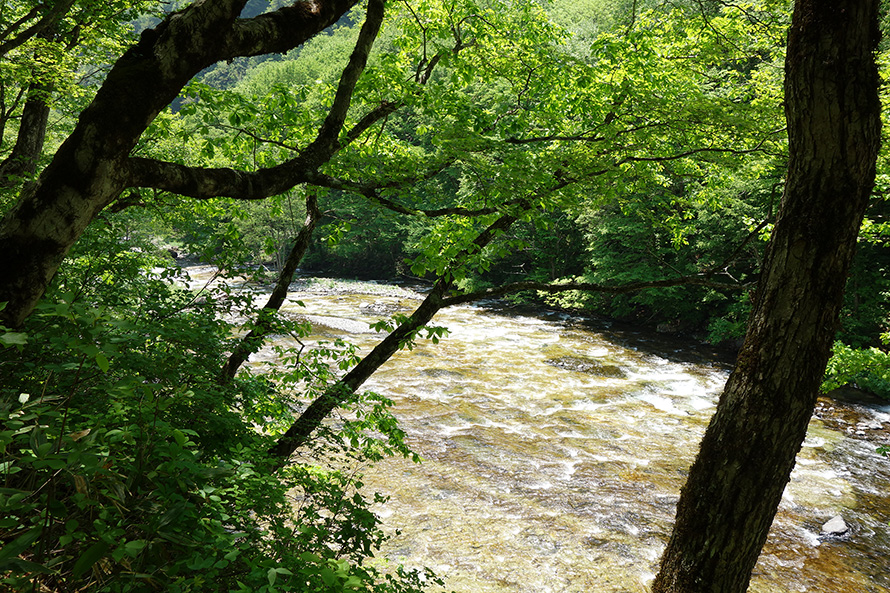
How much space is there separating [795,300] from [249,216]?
5633mm

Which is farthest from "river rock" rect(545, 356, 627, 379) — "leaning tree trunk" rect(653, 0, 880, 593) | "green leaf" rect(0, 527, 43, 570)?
"green leaf" rect(0, 527, 43, 570)

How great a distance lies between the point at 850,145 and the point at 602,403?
1021 centimetres

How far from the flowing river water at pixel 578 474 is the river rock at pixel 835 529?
97 mm

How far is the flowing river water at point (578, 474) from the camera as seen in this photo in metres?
6.13

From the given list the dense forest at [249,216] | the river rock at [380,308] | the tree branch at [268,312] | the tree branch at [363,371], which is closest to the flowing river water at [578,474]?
the dense forest at [249,216]

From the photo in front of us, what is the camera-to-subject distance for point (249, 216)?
6016 mm

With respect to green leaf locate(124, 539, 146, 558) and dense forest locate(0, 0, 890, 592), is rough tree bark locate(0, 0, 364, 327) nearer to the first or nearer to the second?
dense forest locate(0, 0, 890, 592)

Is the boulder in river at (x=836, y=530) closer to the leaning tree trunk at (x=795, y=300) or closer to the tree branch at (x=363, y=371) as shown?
the leaning tree trunk at (x=795, y=300)

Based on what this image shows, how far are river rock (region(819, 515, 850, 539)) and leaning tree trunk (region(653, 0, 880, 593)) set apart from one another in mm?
6363

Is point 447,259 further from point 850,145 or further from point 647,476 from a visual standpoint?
point 647,476

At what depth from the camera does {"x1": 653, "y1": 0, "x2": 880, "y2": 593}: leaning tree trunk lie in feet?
6.94

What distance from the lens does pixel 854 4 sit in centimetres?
206

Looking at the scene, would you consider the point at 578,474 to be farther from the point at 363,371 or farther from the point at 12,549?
the point at 12,549

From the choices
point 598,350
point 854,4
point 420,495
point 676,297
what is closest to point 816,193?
point 854,4
